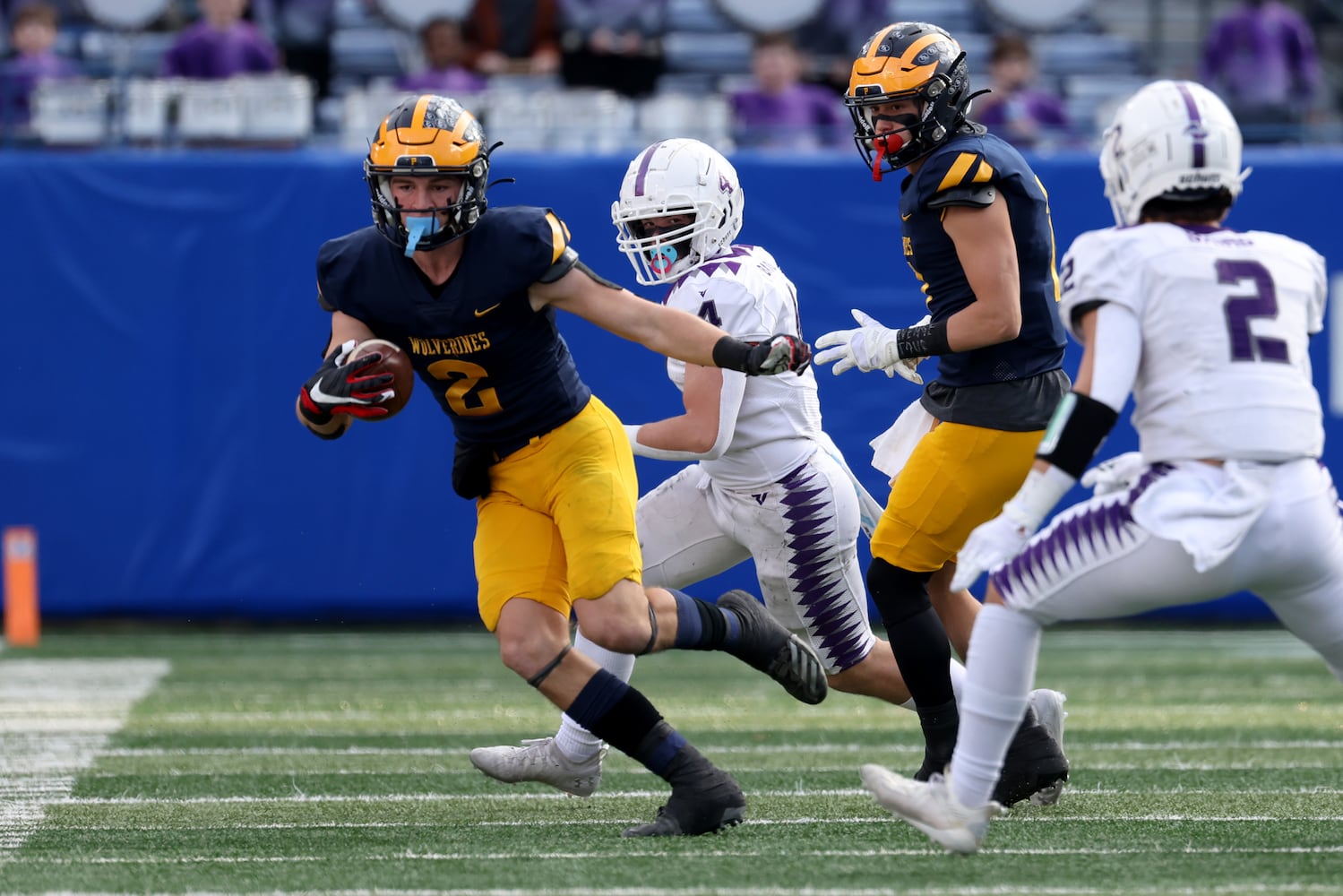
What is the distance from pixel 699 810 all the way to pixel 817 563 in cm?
77

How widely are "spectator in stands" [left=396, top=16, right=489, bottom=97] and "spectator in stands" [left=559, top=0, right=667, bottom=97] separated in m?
0.61

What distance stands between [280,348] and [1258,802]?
18.8ft

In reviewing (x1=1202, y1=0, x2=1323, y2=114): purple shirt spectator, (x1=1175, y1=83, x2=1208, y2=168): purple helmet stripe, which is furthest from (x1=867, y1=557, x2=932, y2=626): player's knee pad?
(x1=1202, y1=0, x2=1323, y2=114): purple shirt spectator

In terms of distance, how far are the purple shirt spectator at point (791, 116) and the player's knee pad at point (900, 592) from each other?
5.29 meters

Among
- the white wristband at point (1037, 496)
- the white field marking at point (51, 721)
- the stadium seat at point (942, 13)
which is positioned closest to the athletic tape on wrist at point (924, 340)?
the white wristband at point (1037, 496)

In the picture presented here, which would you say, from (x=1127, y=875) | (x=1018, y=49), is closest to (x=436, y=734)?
(x=1127, y=875)

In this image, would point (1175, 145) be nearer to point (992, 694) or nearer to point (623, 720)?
point (992, 694)

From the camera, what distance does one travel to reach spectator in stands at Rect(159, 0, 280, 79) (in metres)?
9.60


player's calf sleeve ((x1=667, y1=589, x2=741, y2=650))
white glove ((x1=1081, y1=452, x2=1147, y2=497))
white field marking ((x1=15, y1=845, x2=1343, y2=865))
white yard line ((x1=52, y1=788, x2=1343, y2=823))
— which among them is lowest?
white yard line ((x1=52, y1=788, x2=1343, y2=823))

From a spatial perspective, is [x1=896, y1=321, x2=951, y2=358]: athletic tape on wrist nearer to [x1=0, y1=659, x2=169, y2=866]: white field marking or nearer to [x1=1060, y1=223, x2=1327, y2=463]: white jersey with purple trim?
[x1=1060, y1=223, x2=1327, y2=463]: white jersey with purple trim

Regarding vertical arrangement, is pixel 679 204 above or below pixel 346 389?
above

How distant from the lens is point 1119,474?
11.4 ft

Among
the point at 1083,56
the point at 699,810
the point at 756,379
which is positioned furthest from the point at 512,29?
the point at 699,810

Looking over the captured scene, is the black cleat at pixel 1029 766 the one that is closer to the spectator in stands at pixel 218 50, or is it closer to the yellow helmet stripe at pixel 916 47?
the yellow helmet stripe at pixel 916 47
